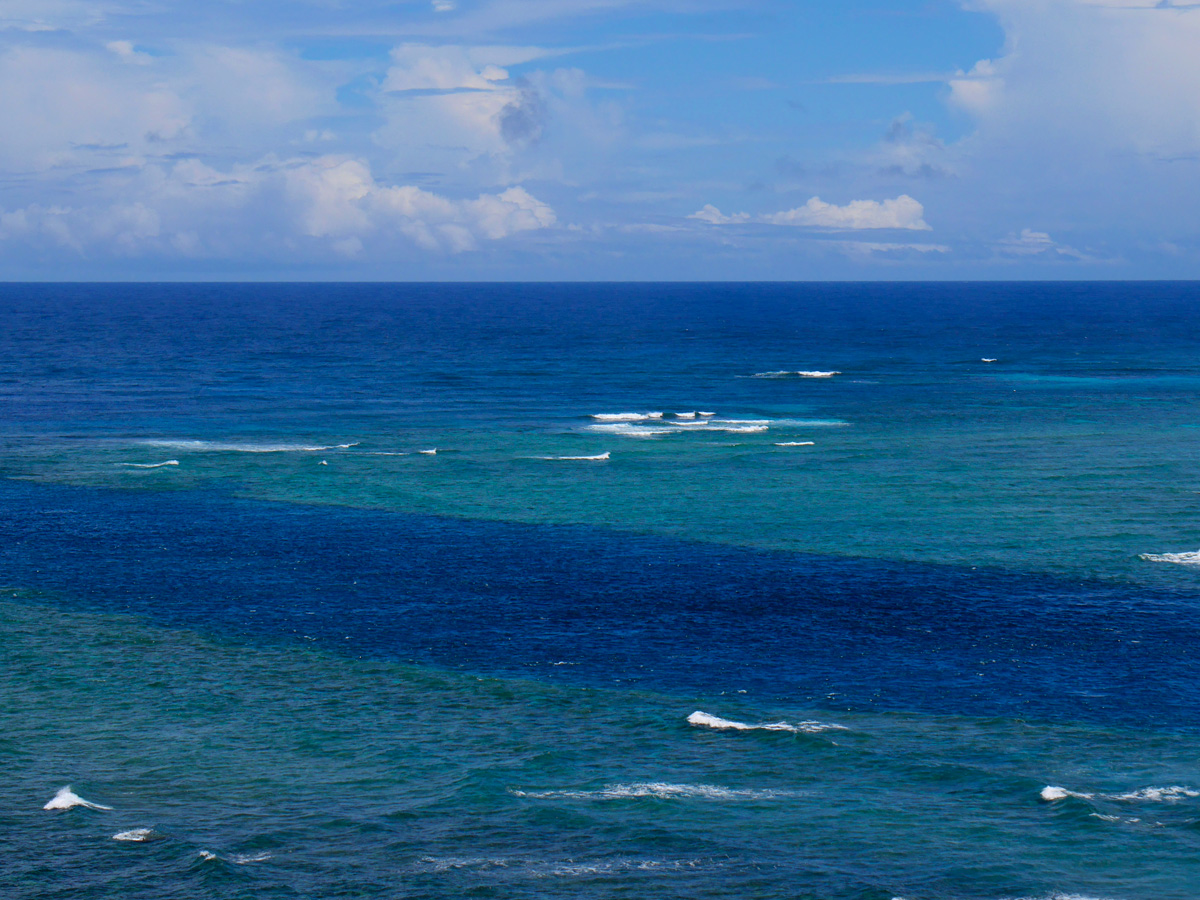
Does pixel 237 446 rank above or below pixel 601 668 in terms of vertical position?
above

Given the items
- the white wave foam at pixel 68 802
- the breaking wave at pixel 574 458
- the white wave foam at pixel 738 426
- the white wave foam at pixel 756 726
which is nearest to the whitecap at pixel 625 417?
the white wave foam at pixel 738 426

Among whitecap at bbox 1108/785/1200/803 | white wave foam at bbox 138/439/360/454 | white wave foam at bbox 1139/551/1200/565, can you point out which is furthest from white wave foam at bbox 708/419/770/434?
whitecap at bbox 1108/785/1200/803

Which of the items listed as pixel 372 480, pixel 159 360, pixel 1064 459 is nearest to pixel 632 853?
pixel 372 480

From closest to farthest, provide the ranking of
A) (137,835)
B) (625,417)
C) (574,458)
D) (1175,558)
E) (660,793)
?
(137,835) < (660,793) < (1175,558) < (574,458) < (625,417)

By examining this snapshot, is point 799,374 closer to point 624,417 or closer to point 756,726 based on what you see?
point 624,417

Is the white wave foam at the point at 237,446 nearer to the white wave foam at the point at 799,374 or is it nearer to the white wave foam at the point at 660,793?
the white wave foam at the point at 660,793

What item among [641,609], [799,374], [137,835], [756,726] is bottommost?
[137,835]

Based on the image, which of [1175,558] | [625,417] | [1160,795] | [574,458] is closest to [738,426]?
[625,417]

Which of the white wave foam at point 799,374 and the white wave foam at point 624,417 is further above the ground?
the white wave foam at point 799,374
